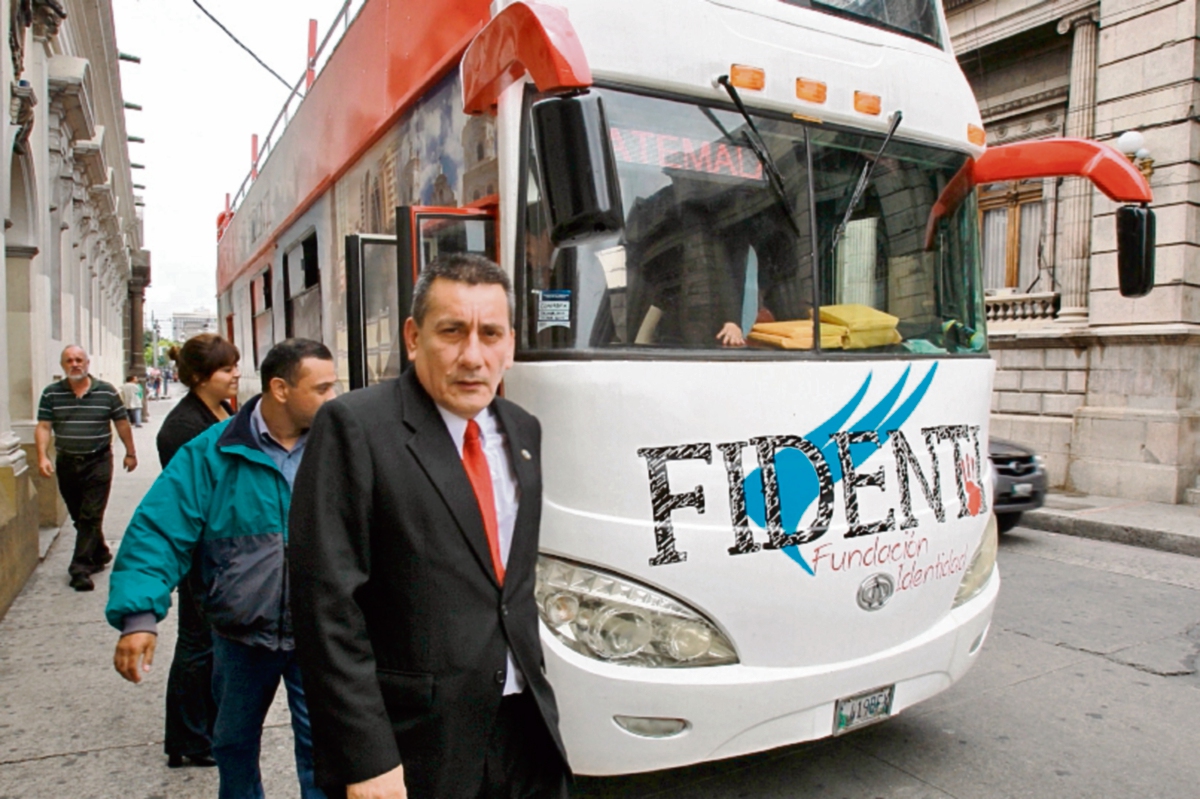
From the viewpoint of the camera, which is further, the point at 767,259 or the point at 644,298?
the point at 767,259

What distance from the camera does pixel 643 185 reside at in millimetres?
2961

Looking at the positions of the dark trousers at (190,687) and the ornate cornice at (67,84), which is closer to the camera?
the dark trousers at (190,687)

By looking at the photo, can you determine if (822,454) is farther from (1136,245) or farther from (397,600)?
(1136,245)

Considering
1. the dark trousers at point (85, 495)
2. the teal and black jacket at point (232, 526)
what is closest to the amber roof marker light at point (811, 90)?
the teal and black jacket at point (232, 526)

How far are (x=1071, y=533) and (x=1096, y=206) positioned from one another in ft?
15.7

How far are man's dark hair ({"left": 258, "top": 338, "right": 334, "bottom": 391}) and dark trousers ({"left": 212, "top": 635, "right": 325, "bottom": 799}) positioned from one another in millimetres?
811

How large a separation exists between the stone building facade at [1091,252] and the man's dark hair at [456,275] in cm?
1094

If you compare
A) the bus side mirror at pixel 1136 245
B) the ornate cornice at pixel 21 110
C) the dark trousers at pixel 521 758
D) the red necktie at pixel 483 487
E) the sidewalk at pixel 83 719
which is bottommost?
→ the sidewalk at pixel 83 719

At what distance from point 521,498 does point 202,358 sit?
2262 mm

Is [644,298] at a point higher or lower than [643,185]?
lower

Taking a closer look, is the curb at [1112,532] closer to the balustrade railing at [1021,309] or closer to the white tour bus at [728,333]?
the balustrade railing at [1021,309]

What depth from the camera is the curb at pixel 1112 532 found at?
8.32 metres

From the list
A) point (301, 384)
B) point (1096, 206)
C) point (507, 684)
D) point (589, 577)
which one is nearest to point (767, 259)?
point (589, 577)

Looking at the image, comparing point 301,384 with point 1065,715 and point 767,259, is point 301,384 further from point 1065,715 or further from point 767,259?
point 1065,715
